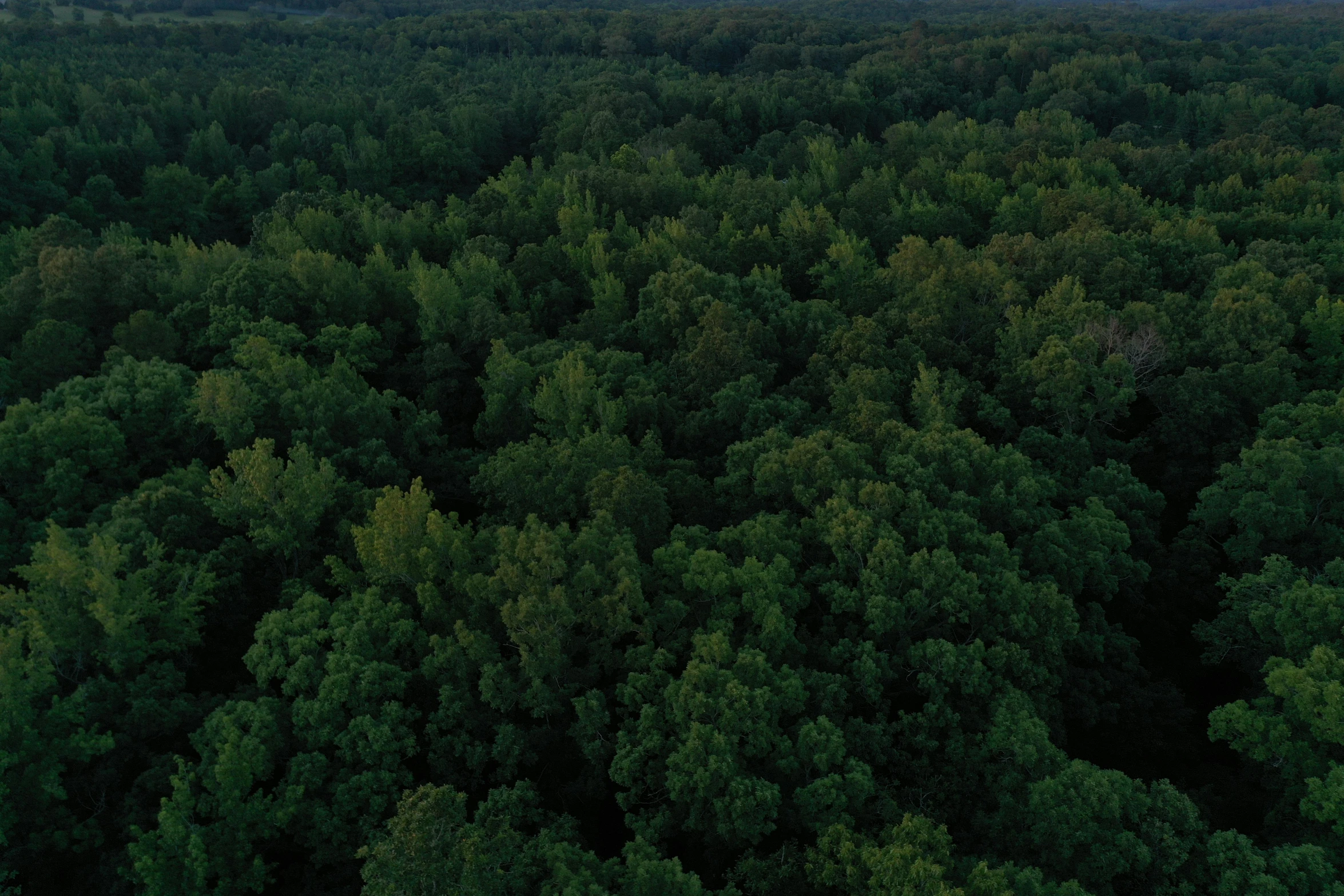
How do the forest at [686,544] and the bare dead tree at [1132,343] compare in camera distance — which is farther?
the bare dead tree at [1132,343]

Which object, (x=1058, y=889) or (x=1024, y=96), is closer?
(x=1058, y=889)

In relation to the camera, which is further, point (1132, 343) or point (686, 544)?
point (1132, 343)

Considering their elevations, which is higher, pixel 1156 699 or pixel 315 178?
pixel 315 178

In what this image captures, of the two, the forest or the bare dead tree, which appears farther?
the bare dead tree

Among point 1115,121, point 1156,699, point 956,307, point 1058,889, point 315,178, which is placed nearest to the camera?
point 1058,889

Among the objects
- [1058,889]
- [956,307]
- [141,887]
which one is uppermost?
[956,307]

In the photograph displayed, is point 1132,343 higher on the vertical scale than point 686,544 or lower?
higher

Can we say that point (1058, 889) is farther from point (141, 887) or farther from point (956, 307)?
point (956, 307)

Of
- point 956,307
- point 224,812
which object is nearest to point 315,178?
point 956,307
